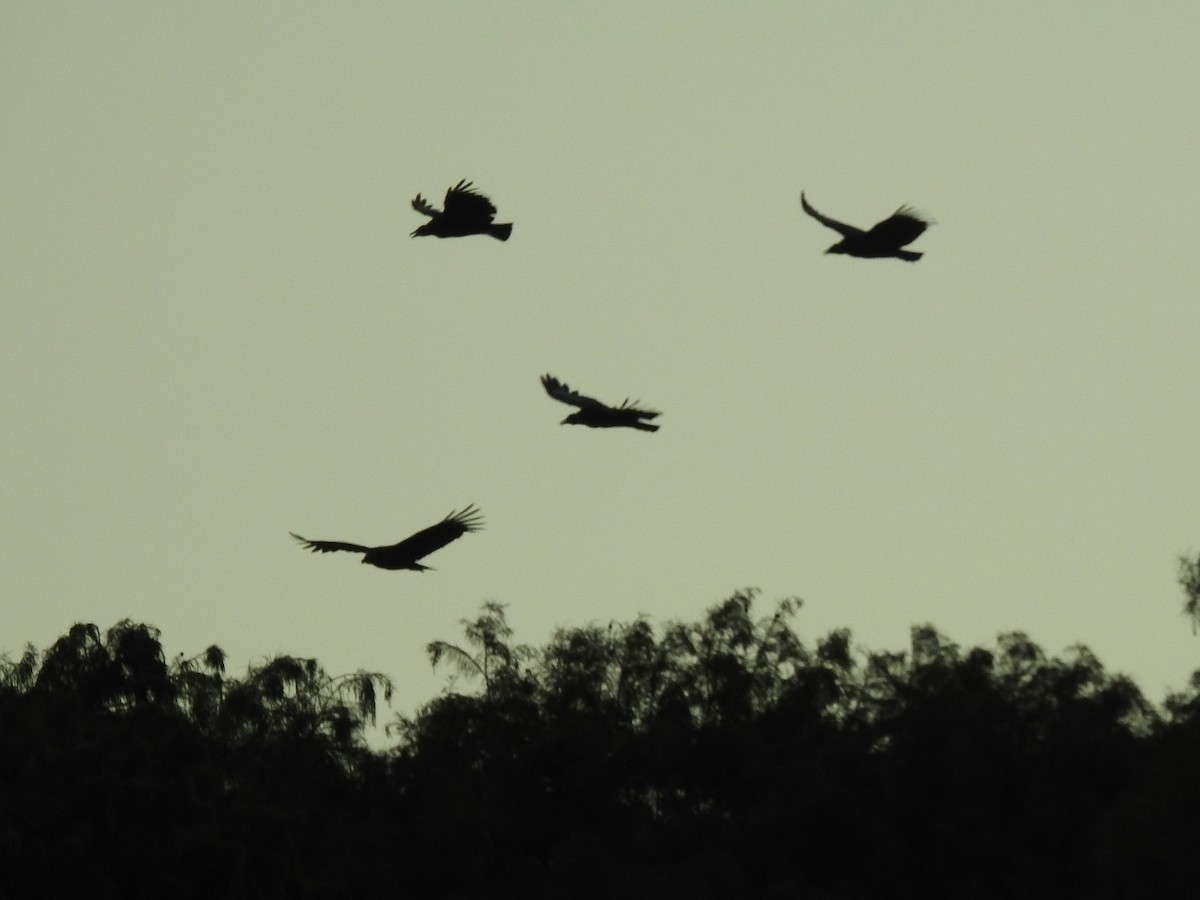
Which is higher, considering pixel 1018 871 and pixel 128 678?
pixel 128 678

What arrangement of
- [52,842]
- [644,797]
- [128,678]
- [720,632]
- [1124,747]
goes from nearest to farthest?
[52,842] < [128,678] < [1124,747] < [644,797] < [720,632]

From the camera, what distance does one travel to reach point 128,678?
43281 millimetres

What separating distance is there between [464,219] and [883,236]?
14.1ft

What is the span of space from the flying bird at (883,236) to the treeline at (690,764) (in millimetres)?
17372

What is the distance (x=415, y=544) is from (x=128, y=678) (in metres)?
23.1

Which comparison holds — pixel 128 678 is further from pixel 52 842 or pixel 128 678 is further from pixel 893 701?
pixel 893 701

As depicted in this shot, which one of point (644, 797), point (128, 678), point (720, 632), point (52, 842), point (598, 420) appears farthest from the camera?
point (720, 632)

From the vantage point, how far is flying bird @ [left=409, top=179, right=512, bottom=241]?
2420cm

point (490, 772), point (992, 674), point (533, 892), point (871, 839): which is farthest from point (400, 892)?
point (992, 674)

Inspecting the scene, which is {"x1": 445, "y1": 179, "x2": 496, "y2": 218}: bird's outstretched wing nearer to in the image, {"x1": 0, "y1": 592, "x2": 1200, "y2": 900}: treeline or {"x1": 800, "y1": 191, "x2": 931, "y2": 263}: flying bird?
{"x1": 800, "y1": 191, "x2": 931, "y2": 263}: flying bird

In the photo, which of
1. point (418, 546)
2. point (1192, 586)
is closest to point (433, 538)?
point (418, 546)

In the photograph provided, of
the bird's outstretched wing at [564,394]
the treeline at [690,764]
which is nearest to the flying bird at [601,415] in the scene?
the bird's outstretched wing at [564,394]

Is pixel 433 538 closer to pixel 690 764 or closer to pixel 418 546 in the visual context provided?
pixel 418 546

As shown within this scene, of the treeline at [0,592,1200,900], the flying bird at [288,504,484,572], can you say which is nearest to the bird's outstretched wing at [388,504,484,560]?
the flying bird at [288,504,484,572]
